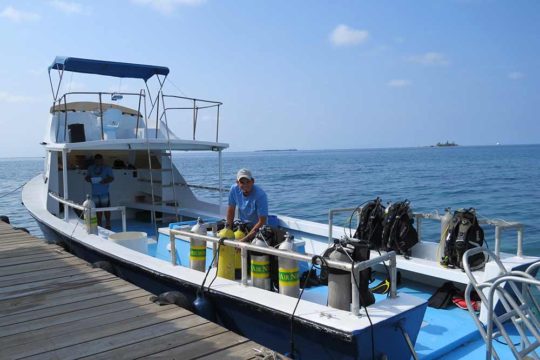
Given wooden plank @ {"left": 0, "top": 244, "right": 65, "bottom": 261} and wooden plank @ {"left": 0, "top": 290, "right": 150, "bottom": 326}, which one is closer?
wooden plank @ {"left": 0, "top": 290, "right": 150, "bottom": 326}

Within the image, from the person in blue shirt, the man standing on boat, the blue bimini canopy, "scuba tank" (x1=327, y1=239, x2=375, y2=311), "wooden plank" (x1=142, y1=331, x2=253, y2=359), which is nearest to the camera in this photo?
"wooden plank" (x1=142, y1=331, x2=253, y2=359)

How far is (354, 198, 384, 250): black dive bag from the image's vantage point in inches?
222

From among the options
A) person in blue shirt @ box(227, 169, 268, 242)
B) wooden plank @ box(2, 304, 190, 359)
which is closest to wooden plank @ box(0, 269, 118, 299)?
wooden plank @ box(2, 304, 190, 359)

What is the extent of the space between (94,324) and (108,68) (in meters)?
5.38

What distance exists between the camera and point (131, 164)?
10.9 m

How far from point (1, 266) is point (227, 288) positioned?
3.22 meters

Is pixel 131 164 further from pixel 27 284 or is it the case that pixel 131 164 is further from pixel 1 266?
pixel 27 284

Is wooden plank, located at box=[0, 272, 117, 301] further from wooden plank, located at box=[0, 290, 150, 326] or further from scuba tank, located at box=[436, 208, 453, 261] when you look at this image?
scuba tank, located at box=[436, 208, 453, 261]

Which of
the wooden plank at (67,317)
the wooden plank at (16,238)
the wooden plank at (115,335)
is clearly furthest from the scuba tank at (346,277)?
the wooden plank at (16,238)

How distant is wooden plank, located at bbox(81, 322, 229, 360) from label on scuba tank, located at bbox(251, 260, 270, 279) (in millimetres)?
587

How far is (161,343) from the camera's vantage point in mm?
3225

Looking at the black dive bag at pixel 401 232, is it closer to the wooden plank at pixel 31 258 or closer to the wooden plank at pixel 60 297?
the wooden plank at pixel 60 297

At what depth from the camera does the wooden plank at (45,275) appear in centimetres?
478

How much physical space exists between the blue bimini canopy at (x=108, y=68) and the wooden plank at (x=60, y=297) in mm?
4415
